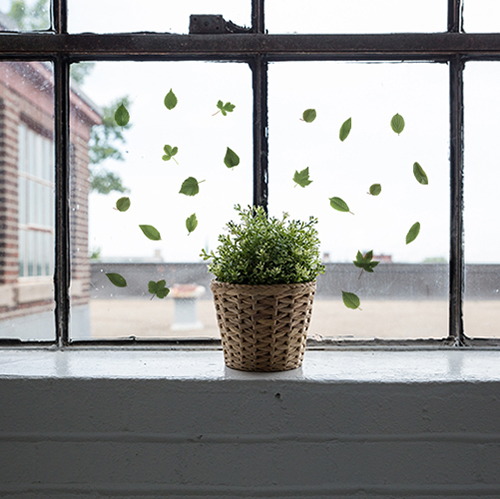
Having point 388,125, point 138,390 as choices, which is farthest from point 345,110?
point 138,390

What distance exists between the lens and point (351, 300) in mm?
1209

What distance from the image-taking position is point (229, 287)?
937 mm

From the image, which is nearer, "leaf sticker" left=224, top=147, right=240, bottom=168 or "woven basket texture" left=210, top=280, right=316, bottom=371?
"woven basket texture" left=210, top=280, right=316, bottom=371

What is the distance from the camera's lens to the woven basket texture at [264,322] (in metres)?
0.92

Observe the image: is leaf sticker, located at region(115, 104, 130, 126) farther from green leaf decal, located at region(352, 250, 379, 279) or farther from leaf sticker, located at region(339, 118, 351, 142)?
green leaf decal, located at region(352, 250, 379, 279)

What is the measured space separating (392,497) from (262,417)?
0.32m

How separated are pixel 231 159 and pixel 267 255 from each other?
0.38m

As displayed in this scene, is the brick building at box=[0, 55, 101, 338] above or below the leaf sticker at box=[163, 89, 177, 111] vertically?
below

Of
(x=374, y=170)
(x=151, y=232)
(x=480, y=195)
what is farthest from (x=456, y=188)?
(x=151, y=232)

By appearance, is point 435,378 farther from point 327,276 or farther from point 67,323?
point 67,323

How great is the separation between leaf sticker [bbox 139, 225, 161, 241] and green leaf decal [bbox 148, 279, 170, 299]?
0.39 feet

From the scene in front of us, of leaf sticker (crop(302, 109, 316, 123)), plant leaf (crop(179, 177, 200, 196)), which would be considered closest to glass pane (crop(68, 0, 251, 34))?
leaf sticker (crop(302, 109, 316, 123))

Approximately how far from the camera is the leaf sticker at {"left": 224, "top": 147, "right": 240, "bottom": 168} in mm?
1209

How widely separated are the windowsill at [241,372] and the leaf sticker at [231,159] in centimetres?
51
